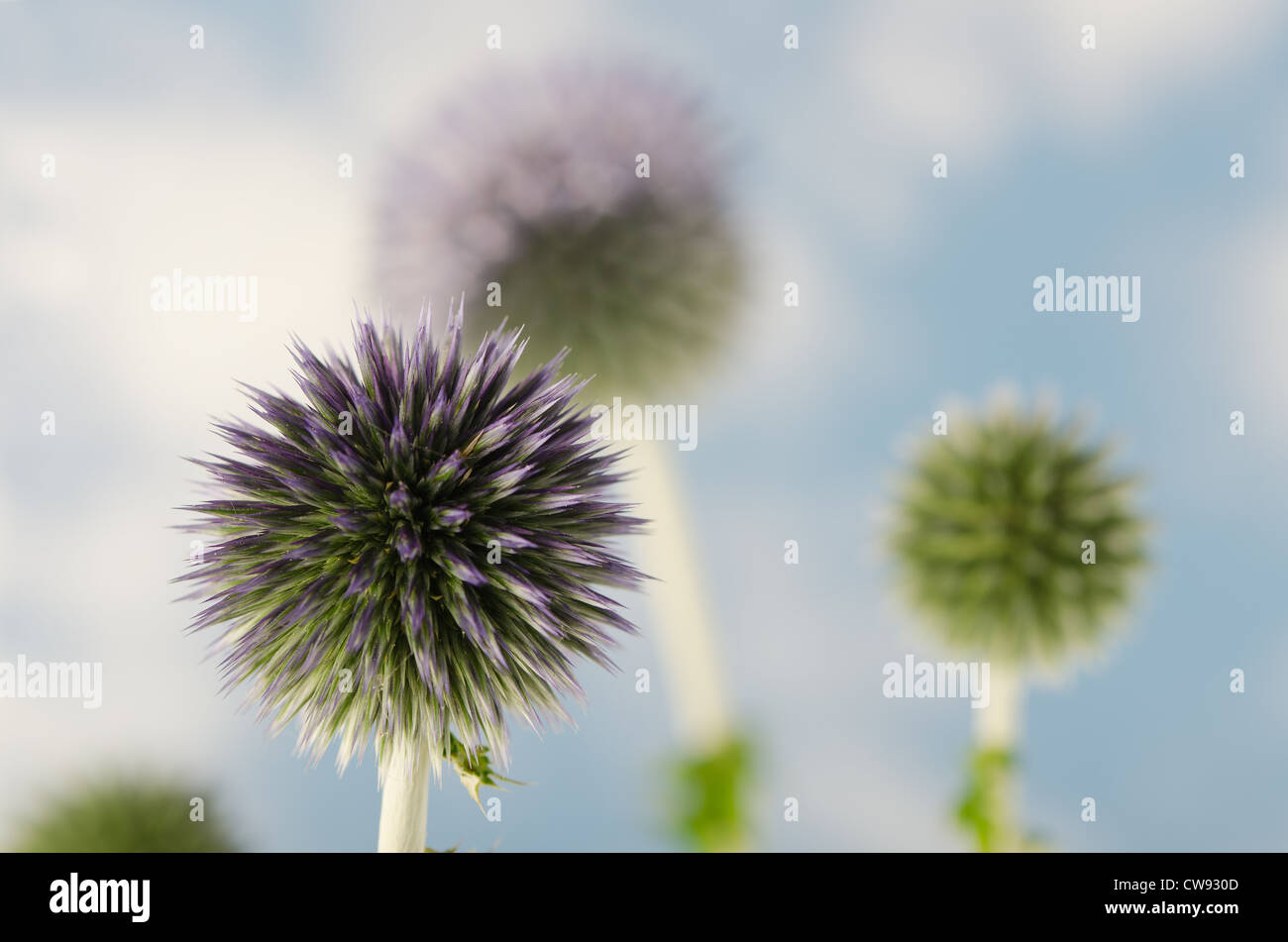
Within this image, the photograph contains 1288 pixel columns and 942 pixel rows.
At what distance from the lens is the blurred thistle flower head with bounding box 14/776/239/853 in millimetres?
2850

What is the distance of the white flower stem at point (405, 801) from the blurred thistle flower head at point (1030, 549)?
98.9 inches

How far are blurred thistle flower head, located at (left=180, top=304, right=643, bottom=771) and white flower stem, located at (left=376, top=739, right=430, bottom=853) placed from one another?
28 millimetres

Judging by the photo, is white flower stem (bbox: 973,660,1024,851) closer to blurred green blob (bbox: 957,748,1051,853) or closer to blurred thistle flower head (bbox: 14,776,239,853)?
blurred green blob (bbox: 957,748,1051,853)

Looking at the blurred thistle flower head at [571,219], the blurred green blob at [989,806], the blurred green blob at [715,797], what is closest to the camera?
the blurred green blob at [989,806]

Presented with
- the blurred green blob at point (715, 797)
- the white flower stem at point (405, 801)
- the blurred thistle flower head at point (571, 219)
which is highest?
the blurred thistle flower head at point (571, 219)

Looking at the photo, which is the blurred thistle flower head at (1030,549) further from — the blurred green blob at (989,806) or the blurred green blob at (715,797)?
the blurred green blob at (715,797)

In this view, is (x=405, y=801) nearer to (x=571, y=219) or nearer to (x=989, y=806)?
(x=989, y=806)

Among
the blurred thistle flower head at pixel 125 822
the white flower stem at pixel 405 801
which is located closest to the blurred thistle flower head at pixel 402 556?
the white flower stem at pixel 405 801

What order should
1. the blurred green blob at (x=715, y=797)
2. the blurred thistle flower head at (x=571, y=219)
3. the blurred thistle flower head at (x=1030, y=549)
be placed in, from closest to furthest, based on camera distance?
the blurred thistle flower head at (x=1030, y=549) < the blurred green blob at (x=715, y=797) < the blurred thistle flower head at (x=571, y=219)

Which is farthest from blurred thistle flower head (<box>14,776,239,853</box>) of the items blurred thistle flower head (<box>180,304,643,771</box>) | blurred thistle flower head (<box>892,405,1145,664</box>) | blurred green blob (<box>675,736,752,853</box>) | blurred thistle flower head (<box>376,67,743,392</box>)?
blurred thistle flower head (<box>892,405,1145,664</box>)

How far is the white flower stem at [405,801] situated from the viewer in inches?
66.0

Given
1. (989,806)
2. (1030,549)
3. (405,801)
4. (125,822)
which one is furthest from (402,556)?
(1030,549)

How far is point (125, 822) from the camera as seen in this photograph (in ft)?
9.46

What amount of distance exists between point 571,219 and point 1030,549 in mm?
2252
